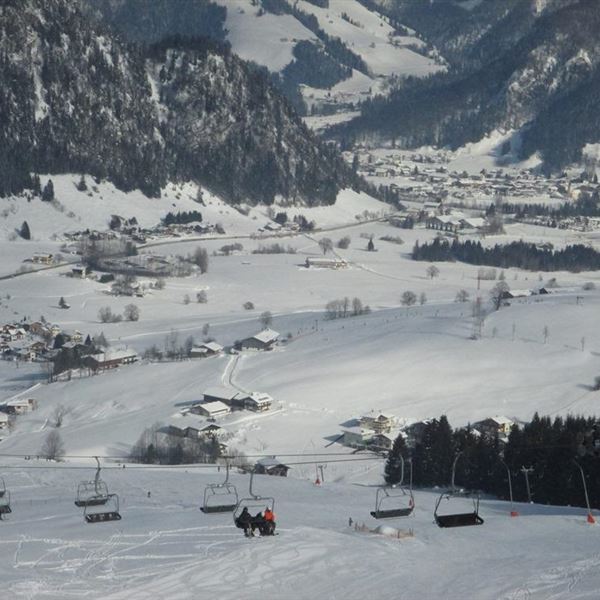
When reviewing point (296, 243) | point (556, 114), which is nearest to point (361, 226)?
point (296, 243)

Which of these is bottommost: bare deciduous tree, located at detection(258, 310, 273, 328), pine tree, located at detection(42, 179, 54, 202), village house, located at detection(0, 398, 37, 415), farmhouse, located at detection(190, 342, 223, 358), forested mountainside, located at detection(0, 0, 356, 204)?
village house, located at detection(0, 398, 37, 415)

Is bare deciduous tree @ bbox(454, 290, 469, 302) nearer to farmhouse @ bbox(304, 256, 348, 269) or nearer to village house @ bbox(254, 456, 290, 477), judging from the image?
farmhouse @ bbox(304, 256, 348, 269)

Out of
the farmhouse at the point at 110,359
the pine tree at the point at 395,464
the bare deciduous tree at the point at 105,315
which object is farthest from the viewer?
the bare deciduous tree at the point at 105,315

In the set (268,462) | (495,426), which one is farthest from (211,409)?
(495,426)

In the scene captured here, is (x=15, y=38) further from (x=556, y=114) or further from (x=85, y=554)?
(x=85, y=554)

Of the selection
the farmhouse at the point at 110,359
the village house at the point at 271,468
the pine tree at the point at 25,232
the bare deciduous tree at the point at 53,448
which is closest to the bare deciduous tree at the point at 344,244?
the pine tree at the point at 25,232

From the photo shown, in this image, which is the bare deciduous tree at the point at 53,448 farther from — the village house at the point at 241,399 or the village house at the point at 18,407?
the village house at the point at 241,399

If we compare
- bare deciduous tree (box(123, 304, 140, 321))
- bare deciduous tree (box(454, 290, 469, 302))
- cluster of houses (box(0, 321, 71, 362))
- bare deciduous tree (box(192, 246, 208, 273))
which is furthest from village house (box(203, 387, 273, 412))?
bare deciduous tree (box(192, 246, 208, 273))
